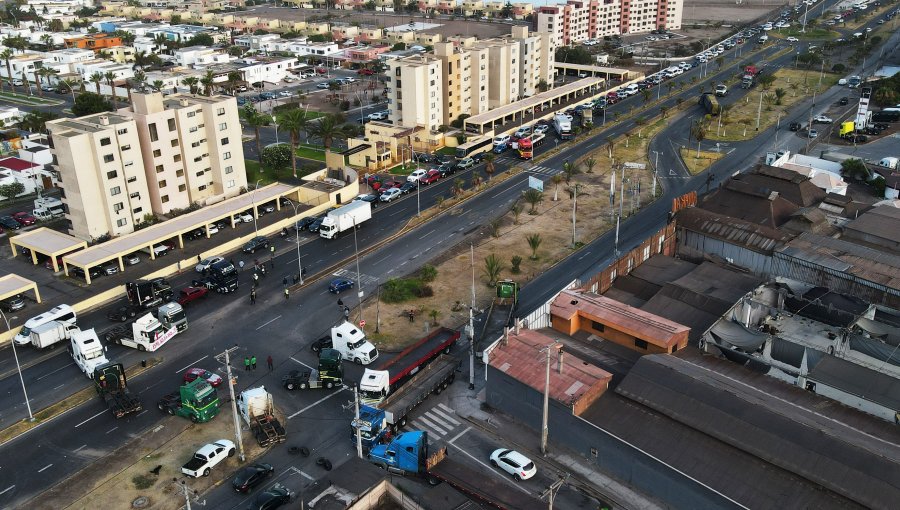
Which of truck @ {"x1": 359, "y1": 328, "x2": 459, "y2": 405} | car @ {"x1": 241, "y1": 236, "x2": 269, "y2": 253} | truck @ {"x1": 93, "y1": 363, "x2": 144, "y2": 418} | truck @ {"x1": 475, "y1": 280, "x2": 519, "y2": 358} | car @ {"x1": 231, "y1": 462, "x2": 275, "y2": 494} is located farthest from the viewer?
car @ {"x1": 241, "y1": 236, "x2": 269, "y2": 253}

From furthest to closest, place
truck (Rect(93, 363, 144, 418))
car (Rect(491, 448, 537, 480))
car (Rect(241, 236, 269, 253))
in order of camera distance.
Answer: car (Rect(241, 236, 269, 253))
truck (Rect(93, 363, 144, 418))
car (Rect(491, 448, 537, 480))

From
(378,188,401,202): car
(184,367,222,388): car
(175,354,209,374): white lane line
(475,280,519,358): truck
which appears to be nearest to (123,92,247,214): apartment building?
(378,188,401,202): car

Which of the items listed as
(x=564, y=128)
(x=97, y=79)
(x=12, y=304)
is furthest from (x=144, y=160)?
(x=97, y=79)

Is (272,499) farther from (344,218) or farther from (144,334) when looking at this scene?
(344,218)

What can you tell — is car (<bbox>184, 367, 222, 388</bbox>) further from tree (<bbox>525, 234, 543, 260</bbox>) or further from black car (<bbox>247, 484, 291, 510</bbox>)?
tree (<bbox>525, 234, 543, 260</bbox>)

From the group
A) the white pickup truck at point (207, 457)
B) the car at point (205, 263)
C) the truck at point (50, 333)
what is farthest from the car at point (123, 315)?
the white pickup truck at point (207, 457)

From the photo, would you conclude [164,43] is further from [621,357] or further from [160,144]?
[621,357]
